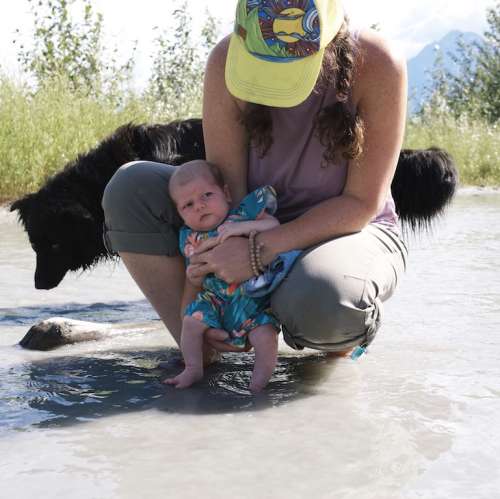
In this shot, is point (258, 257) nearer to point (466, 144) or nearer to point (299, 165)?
point (299, 165)

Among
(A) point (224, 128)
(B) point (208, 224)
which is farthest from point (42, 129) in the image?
(B) point (208, 224)

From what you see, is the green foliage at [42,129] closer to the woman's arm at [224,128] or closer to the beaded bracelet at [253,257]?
the woman's arm at [224,128]

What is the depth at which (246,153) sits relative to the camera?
266cm

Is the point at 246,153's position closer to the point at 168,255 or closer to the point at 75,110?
the point at 168,255

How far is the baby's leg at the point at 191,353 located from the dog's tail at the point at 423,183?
205cm

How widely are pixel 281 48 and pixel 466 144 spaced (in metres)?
8.97

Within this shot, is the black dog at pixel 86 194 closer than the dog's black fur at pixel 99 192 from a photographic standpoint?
No

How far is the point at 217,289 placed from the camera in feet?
8.13

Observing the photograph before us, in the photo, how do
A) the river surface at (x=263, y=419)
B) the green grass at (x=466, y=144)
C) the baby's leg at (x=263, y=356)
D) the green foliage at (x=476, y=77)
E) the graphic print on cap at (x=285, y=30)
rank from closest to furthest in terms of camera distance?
the river surface at (x=263, y=419) → the graphic print on cap at (x=285, y=30) → the baby's leg at (x=263, y=356) → the green grass at (x=466, y=144) → the green foliage at (x=476, y=77)

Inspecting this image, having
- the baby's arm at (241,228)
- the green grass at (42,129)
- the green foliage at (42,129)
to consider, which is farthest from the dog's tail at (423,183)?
the green grass at (42,129)

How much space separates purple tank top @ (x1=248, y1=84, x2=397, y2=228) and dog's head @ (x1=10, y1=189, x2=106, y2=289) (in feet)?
6.48

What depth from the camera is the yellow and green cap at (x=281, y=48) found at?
218 cm

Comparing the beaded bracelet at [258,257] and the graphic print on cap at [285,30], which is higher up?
the graphic print on cap at [285,30]

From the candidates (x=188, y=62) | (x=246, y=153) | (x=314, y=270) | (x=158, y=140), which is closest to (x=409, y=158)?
(x=158, y=140)
